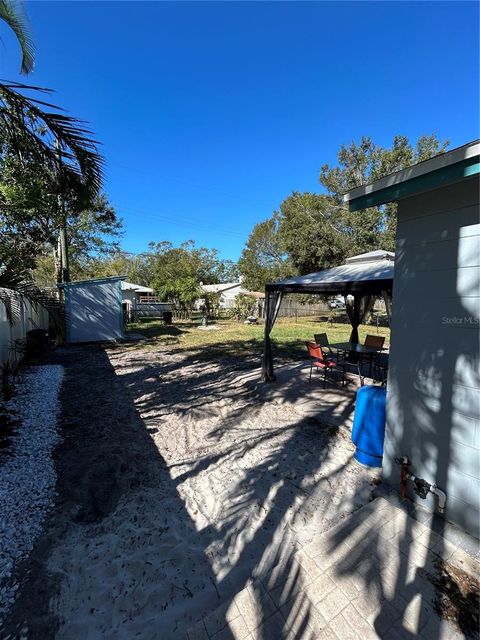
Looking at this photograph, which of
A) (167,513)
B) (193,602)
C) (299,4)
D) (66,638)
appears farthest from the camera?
(299,4)

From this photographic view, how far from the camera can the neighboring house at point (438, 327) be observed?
226 centimetres

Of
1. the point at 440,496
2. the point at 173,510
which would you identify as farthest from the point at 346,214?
the point at 173,510

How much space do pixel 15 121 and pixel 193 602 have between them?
5119 millimetres

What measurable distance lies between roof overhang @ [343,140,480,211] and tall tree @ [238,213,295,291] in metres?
29.8

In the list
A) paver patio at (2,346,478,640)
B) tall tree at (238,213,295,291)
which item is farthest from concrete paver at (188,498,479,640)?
tall tree at (238,213,295,291)

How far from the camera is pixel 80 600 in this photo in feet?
6.40

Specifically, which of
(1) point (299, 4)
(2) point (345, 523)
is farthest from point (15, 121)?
(1) point (299, 4)

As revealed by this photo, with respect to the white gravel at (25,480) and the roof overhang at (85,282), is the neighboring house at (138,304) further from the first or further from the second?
the white gravel at (25,480)

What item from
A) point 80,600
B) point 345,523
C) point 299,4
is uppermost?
point 299,4

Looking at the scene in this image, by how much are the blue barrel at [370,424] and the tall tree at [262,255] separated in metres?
29.6

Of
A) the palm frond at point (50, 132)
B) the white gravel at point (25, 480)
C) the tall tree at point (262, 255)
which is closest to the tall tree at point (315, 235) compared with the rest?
the tall tree at point (262, 255)

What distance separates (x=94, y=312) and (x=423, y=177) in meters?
13.1

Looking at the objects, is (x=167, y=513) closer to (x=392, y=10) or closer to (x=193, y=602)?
(x=193, y=602)

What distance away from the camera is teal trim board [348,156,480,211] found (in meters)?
2.13
